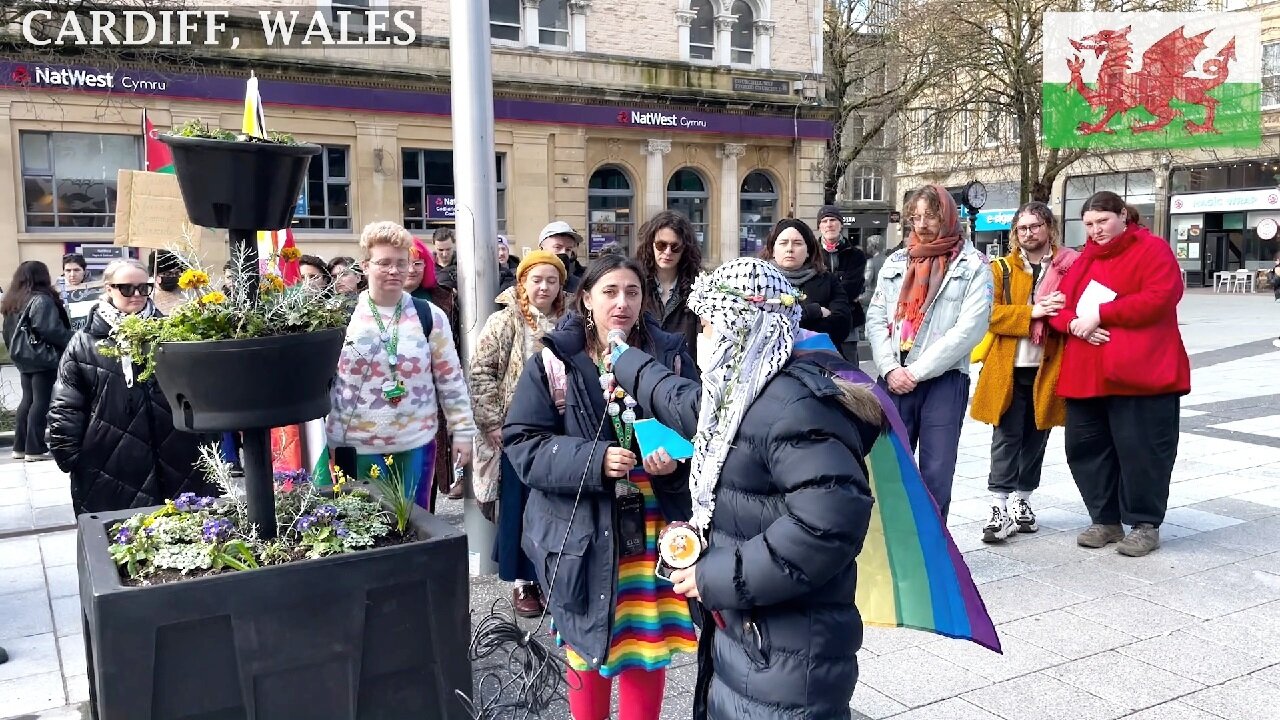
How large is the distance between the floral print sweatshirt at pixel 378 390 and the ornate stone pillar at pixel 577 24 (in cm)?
2317

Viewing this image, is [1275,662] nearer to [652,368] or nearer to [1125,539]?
[1125,539]

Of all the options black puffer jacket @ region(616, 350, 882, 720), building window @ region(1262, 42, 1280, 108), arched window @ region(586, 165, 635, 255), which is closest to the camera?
black puffer jacket @ region(616, 350, 882, 720)

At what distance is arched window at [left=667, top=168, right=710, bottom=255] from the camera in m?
28.4

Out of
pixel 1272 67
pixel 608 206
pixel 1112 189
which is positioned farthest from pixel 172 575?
pixel 1112 189

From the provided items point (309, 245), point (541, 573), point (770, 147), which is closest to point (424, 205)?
point (309, 245)

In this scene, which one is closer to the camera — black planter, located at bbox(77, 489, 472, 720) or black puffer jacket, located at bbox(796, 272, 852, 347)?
black planter, located at bbox(77, 489, 472, 720)

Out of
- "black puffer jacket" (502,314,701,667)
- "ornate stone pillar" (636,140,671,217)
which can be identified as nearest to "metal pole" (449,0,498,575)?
"black puffer jacket" (502,314,701,667)

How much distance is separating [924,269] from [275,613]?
370 centimetres

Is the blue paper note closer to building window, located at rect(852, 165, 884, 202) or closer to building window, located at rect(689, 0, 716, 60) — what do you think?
building window, located at rect(689, 0, 716, 60)

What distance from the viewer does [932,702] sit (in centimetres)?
367

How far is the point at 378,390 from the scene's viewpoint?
13.6 ft

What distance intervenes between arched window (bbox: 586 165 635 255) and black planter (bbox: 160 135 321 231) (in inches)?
949

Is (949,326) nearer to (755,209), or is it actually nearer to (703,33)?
(703,33)

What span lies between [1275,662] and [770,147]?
26817mm
